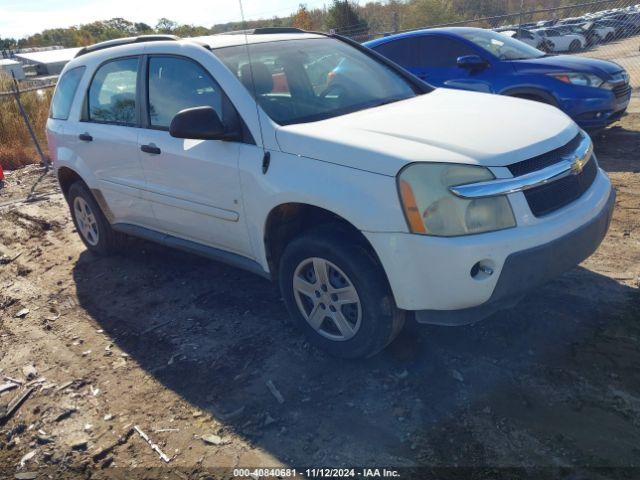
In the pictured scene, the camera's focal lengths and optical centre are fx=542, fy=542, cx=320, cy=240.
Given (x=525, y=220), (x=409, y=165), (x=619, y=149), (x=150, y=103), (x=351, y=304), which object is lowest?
(x=619, y=149)

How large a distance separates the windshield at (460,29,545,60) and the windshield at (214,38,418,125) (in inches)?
157

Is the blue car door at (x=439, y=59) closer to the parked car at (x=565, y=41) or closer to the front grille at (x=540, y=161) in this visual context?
the front grille at (x=540, y=161)

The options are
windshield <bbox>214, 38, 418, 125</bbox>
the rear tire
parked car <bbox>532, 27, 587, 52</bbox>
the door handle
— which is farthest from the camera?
parked car <bbox>532, 27, 587, 52</bbox>

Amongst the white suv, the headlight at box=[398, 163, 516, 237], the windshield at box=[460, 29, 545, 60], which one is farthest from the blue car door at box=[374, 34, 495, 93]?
the headlight at box=[398, 163, 516, 237]

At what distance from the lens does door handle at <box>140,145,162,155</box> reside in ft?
12.9

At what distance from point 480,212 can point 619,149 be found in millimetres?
5587

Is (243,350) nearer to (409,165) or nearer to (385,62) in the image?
(409,165)

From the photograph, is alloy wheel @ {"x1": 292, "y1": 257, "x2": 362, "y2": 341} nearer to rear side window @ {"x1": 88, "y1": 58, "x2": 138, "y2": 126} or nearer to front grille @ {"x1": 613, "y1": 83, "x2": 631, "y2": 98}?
rear side window @ {"x1": 88, "y1": 58, "x2": 138, "y2": 126}

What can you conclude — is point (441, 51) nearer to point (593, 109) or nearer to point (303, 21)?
point (593, 109)

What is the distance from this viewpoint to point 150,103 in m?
4.10

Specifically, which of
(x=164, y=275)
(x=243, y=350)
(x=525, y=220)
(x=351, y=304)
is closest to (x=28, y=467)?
(x=243, y=350)

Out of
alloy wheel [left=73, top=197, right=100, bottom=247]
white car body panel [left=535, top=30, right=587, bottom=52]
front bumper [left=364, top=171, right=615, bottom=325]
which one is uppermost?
front bumper [left=364, top=171, right=615, bottom=325]

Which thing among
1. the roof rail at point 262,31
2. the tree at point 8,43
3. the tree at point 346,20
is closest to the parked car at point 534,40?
the tree at point 346,20

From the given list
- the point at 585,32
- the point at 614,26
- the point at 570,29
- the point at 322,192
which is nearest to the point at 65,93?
the point at 322,192
